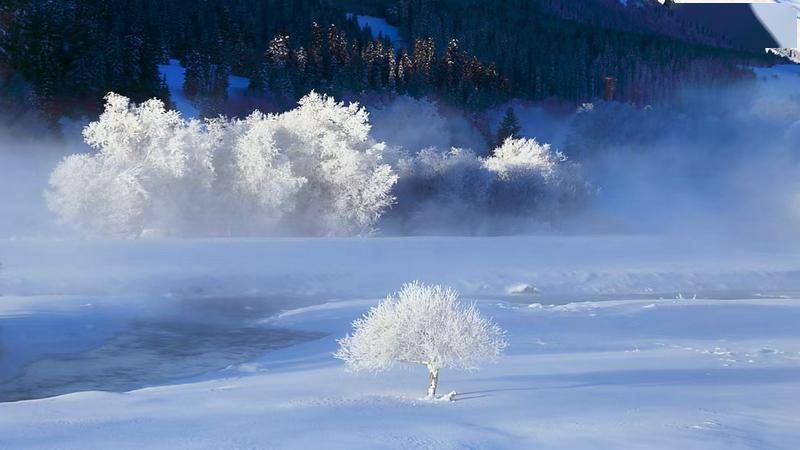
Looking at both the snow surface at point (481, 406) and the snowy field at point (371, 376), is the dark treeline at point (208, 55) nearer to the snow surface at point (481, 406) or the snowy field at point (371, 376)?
the snowy field at point (371, 376)

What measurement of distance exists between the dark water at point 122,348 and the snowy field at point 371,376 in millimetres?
114

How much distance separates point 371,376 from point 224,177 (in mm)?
44469

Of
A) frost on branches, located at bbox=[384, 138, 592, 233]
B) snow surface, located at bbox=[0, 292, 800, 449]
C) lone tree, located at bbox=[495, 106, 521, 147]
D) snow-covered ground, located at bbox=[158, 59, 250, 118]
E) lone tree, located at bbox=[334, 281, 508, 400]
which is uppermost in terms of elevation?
snow-covered ground, located at bbox=[158, 59, 250, 118]

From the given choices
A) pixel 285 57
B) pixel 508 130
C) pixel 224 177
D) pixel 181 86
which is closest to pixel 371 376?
pixel 224 177

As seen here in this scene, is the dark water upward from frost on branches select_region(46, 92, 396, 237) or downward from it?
downward

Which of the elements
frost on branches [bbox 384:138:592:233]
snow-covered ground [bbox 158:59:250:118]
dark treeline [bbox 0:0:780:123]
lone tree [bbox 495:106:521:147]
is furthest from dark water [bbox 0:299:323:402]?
lone tree [bbox 495:106:521:147]

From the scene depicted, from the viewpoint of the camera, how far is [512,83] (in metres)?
165

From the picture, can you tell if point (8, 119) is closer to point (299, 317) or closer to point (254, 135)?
point (254, 135)

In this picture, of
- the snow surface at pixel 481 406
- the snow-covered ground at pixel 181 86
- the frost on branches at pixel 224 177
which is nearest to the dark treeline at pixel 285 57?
the snow-covered ground at pixel 181 86

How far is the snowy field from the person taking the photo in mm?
19938

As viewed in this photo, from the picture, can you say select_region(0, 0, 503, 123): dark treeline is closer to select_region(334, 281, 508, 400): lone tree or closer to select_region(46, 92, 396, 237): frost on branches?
select_region(46, 92, 396, 237): frost on branches

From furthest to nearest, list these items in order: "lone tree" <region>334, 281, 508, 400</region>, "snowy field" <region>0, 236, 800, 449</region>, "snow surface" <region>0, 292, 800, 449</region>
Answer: "lone tree" <region>334, 281, 508, 400</region> → "snowy field" <region>0, 236, 800, 449</region> → "snow surface" <region>0, 292, 800, 449</region>

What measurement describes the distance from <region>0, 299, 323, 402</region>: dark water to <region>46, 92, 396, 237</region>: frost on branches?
2365 cm

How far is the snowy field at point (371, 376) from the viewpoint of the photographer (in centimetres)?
1994
